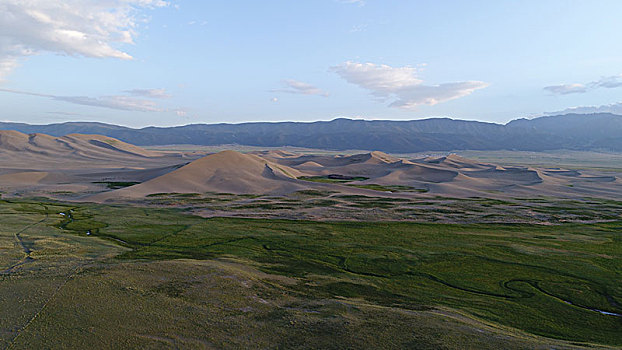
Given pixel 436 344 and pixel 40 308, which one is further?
pixel 40 308

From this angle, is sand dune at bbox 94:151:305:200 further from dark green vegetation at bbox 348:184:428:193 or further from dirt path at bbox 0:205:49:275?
dirt path at bbox 0:205:49:275

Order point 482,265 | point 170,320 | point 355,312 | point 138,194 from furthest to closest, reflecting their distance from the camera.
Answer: point 138,194
point 482,265
point 355,312
point 170,320

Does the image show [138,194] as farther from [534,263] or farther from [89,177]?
[534,263]

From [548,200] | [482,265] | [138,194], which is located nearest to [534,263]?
[482,265]

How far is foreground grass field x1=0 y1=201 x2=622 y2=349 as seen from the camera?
50.9 feet

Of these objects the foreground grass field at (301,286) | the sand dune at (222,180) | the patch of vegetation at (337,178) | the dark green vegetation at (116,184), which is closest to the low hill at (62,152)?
the dark green vegetation at (116,184)

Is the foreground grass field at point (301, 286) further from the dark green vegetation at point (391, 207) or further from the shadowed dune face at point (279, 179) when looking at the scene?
the shadowed dune face at point (279, 179)

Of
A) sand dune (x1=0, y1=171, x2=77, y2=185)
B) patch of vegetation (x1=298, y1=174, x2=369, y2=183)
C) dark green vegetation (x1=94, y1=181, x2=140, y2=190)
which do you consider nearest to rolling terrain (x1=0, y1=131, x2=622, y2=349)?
dark green vegetation (x1=94, y1=181, x2=140, y2=190)

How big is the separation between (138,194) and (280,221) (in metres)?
32.1

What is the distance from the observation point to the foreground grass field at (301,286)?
15500mm

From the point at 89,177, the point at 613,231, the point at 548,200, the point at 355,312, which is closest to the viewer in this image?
the point at 355,312

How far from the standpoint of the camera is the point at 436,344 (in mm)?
15047

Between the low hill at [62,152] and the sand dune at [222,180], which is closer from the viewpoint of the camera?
the sand dune at [222,180]

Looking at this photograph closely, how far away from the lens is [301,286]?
2294 centimetres
